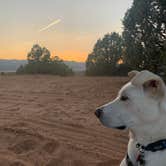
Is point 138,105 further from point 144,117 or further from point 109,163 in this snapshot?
point 109,163

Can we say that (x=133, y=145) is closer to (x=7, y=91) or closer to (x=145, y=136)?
(x=145, y=136)

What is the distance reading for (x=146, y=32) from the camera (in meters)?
13.2

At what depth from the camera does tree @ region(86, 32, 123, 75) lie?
16984 mm

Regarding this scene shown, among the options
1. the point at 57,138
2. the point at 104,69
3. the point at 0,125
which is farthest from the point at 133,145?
the point at 104,69

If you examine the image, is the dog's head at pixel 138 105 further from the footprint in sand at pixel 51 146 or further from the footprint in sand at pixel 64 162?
the footprint in sand at pixel 51 146

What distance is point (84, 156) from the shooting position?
198 inches

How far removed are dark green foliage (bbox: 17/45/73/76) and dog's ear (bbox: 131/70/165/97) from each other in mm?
14424

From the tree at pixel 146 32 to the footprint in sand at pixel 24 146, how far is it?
7850mm

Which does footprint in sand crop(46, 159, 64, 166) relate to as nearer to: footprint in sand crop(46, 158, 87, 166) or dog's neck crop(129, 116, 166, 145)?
footprint in sand crop(46, 158, 87, 166)

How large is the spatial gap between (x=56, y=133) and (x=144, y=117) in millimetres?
3085

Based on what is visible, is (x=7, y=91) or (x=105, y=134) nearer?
(x=105, y=134)

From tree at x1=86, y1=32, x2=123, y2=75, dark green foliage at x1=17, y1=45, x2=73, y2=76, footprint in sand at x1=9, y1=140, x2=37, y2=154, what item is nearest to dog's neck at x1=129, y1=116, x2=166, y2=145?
footprint in sand at x1=9, y1=140, x2=37, y2=154

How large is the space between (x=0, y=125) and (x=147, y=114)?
13.2ft

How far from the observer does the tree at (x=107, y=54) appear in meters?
17.0
